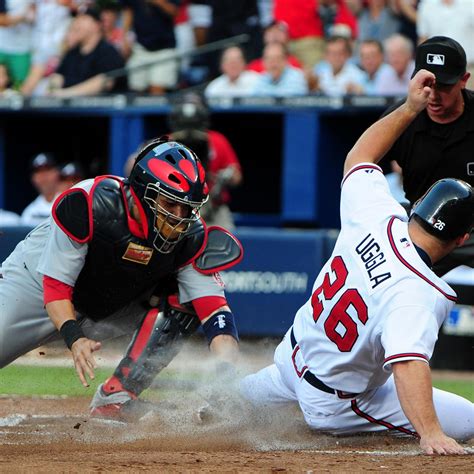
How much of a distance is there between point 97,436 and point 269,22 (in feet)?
26.6

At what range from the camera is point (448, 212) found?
460 centimetres

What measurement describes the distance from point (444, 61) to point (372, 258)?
1467 mm

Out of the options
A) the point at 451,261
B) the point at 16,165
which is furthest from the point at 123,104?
the point at 451,261

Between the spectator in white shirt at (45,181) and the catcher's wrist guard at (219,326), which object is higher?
the catcher's wrist guard at (219,326)

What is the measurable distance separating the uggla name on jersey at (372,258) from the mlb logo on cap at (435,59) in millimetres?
1333

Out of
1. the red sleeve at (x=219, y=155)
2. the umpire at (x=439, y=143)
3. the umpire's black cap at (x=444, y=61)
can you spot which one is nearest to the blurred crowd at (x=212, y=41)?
the red sleeve at (x=219, y=155)

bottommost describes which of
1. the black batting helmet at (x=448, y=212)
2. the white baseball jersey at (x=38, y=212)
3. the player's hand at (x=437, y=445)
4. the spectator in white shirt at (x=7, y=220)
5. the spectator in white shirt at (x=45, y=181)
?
the spectator in white shirt at (x=7, y=220)

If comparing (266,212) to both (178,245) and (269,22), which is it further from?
(178,245)

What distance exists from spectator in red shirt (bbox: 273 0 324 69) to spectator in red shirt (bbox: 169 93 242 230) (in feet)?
6.40

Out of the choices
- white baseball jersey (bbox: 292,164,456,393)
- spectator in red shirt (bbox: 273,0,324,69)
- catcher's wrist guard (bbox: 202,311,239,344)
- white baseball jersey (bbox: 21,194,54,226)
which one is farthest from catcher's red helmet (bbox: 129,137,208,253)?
spectator in red shirt (bbox: 273,0,324,69)

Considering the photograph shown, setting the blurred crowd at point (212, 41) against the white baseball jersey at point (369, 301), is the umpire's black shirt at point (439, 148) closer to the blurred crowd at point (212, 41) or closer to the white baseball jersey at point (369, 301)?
the white baseball jersey at point (369, 301)

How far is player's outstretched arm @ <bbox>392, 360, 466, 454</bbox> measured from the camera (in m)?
4.38

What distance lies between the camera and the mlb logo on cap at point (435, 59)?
5754mm

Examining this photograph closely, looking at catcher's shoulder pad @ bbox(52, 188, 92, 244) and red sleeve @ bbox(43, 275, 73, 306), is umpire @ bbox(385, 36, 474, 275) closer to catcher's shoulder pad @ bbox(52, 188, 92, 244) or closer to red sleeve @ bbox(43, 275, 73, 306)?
catcher's shoulder pad @ bbox(52, 188, 92, 244)
